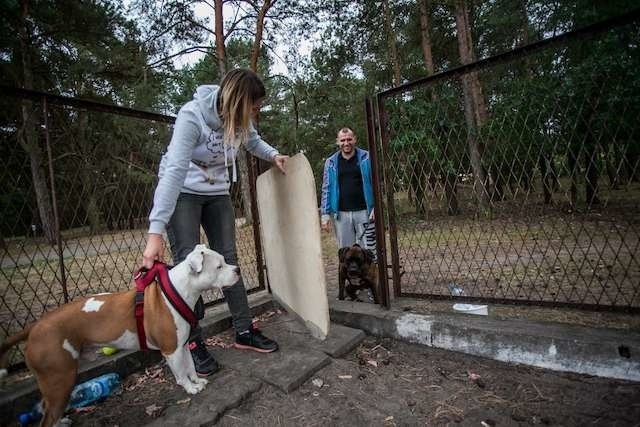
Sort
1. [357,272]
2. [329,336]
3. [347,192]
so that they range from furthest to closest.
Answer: [347,192], [357,272], [329,336]

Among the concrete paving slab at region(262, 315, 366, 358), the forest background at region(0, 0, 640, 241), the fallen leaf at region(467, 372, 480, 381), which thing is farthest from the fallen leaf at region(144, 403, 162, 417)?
the forest background at region(0, 0, 640, 241)

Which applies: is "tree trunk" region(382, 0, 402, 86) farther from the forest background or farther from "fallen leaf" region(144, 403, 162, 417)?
"fallen leaf" region(144, 403, 162, 417)

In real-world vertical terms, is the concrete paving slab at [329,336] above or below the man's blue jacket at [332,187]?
below

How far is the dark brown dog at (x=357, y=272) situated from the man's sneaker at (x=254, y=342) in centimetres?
136

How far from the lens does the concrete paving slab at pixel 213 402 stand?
1.94 metres

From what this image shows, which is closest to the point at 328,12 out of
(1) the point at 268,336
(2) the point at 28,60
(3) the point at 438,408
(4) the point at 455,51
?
(4) the point at 455,51

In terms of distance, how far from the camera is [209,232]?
2697mm

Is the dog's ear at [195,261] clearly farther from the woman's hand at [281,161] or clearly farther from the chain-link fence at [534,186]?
the chain-link fence at [534,186]

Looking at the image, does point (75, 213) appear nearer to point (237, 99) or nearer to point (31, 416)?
point (31, 416)

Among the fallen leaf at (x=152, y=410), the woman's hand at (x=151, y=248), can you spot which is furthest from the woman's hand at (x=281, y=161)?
the fallen leaf at (x=152, y=410)

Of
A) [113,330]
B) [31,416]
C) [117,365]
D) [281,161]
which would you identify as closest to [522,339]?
[281,161]

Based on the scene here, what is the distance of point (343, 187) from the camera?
4.28 metres

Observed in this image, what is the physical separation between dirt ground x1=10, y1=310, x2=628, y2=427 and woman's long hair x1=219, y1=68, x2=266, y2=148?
66.4 inches

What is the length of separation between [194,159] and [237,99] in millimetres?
511
